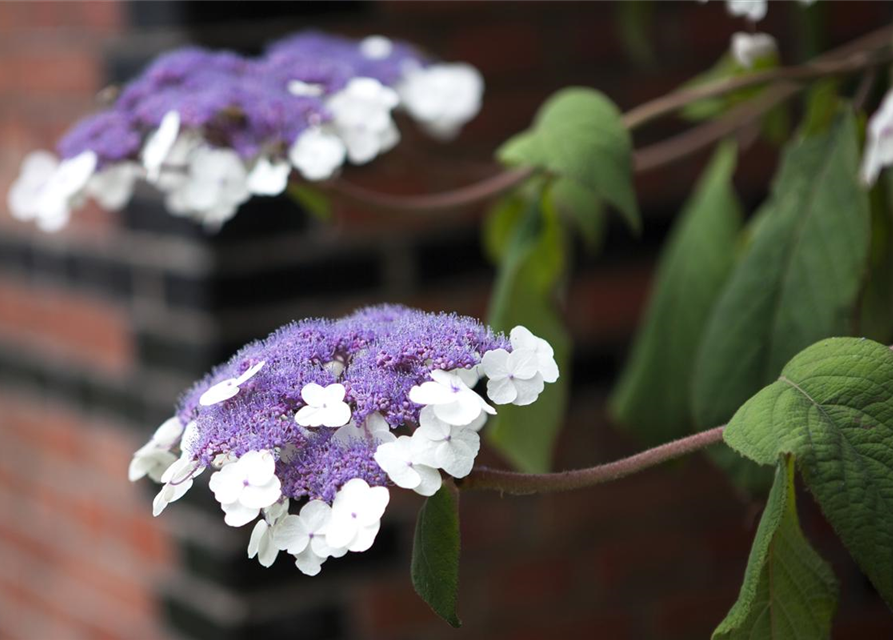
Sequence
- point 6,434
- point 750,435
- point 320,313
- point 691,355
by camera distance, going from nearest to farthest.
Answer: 1. point 750,435
2. point 691,355
3. point 320,313
4. point 6,434

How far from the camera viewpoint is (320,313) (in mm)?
1219

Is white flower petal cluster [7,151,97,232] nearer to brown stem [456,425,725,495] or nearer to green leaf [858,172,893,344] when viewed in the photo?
brown stem [456,425,725,495]

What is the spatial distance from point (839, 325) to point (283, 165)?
30 centimetres

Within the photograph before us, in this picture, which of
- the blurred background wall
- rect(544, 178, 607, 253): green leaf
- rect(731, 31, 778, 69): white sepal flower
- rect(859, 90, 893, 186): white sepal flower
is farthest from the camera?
the blurred background wall

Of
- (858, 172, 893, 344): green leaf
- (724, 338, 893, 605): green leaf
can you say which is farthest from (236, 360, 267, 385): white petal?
(858, 172, 893, 344): green leaf

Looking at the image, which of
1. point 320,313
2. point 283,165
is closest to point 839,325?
point 283,165

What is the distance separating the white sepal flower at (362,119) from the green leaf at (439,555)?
0.27 metres

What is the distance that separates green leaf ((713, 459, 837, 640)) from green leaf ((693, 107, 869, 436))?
172 mm

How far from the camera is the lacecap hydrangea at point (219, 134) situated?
0.61 metres

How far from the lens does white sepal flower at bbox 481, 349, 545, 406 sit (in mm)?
408

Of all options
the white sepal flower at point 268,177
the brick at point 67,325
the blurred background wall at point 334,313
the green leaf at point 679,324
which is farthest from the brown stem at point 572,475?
the brick at point 67,325

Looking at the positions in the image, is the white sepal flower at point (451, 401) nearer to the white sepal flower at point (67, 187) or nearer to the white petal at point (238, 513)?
the white petal at point (238, 513)

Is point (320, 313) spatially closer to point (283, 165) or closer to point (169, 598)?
point (169, 598)

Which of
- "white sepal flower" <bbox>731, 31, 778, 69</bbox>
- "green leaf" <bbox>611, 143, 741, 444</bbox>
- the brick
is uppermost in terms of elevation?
"white sepal flower" <bbox>731, 31, 778, 69</bbox>
